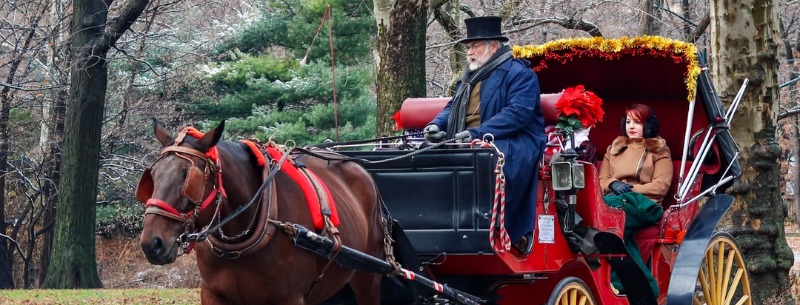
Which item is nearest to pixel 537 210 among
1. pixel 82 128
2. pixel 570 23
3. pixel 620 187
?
pixel 620 187

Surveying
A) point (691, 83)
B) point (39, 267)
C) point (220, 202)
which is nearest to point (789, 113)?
point (691, 83)

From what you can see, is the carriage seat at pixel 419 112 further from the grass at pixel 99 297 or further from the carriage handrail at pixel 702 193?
the grass at pixel 99 297

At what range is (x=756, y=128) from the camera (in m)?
11.4

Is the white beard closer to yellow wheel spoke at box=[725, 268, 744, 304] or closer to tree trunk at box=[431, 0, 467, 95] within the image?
yellow wheel spoke at box=[725, 268, 744, 304]

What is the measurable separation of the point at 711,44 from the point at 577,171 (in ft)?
15.0

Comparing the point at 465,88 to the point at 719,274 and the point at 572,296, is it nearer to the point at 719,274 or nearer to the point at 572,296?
the point at 572,296

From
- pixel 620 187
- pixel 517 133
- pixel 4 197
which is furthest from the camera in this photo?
pixel 4 197

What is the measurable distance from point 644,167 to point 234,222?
386 cm

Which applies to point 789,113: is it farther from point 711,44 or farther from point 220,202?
point 220,202

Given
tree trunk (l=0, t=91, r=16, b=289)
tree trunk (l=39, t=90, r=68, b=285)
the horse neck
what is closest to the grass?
tree trunk (l=39, t=90, r=68, b=285)

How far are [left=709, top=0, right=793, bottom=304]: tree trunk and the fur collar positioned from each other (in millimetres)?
2907

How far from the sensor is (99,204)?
28625 mm

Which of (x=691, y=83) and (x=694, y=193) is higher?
(x=691, y=83)

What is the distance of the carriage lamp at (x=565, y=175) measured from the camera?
299 inches
